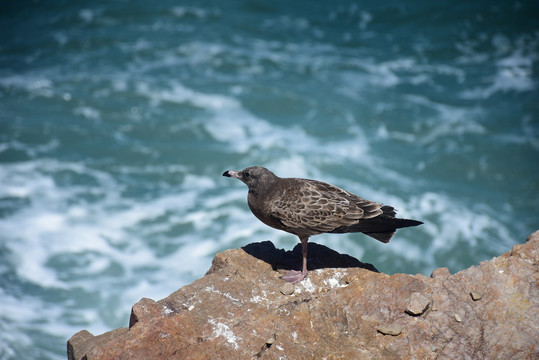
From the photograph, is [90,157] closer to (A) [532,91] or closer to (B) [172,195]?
(B) [172,195]

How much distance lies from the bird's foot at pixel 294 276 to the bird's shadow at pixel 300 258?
0.22 meters

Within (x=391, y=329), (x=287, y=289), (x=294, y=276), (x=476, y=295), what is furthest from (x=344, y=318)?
(x=476, y=295)

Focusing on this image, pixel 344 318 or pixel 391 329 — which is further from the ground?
pixel 344 318

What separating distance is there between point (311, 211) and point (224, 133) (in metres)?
9.65

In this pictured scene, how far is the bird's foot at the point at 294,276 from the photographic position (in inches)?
221

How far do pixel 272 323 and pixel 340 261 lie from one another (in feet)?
4.27

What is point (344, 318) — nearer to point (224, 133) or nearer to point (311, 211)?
point (311, 211)

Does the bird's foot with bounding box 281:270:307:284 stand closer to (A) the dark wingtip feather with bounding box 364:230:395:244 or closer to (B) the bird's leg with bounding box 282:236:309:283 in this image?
(B) the bird's leg with bounding box 282:236:309:283

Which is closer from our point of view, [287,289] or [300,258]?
[287,289]

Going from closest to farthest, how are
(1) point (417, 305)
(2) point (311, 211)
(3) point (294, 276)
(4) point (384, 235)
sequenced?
1. (1) point (417, 305)
2. (3) point (294, 276)
3. (2) point (311, 211)
4. (4) point (384, 235)

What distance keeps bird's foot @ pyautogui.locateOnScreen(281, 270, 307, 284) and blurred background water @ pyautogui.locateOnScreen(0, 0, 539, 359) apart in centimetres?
583

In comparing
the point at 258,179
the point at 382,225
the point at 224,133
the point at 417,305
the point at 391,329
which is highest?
the point at 224,133

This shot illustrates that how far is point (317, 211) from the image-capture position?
587 centimetres

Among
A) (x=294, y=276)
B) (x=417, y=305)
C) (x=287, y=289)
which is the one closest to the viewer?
(x=417, y=305)
